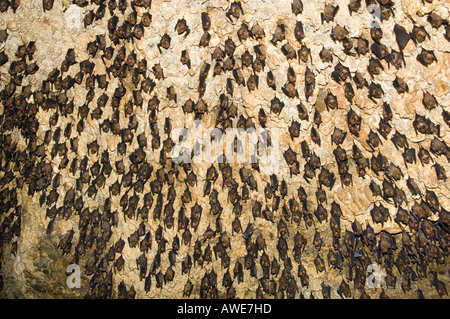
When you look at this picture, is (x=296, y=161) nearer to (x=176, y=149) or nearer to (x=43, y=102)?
(x=176, y=149)

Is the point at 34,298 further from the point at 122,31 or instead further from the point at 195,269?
the point at 122,31

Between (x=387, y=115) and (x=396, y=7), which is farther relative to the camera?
(x=387, y=115)

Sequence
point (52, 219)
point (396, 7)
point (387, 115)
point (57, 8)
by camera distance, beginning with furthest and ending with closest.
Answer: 1. point (52, 219)
2. point (57, 8)
3. point (387, 115)
4. point (396, 7)

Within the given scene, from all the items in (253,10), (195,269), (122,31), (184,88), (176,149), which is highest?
(253,10)

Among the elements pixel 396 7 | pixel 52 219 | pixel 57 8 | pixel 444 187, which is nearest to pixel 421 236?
pixel 444 187

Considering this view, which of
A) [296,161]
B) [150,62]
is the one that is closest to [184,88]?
[150,62]

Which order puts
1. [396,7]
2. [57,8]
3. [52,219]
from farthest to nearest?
[52,219] → [57,8] → [396,7]

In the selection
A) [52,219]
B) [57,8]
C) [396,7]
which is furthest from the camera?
[52,219]

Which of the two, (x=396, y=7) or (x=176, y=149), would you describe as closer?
(x=396, y=7)

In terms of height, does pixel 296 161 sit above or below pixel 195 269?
above
